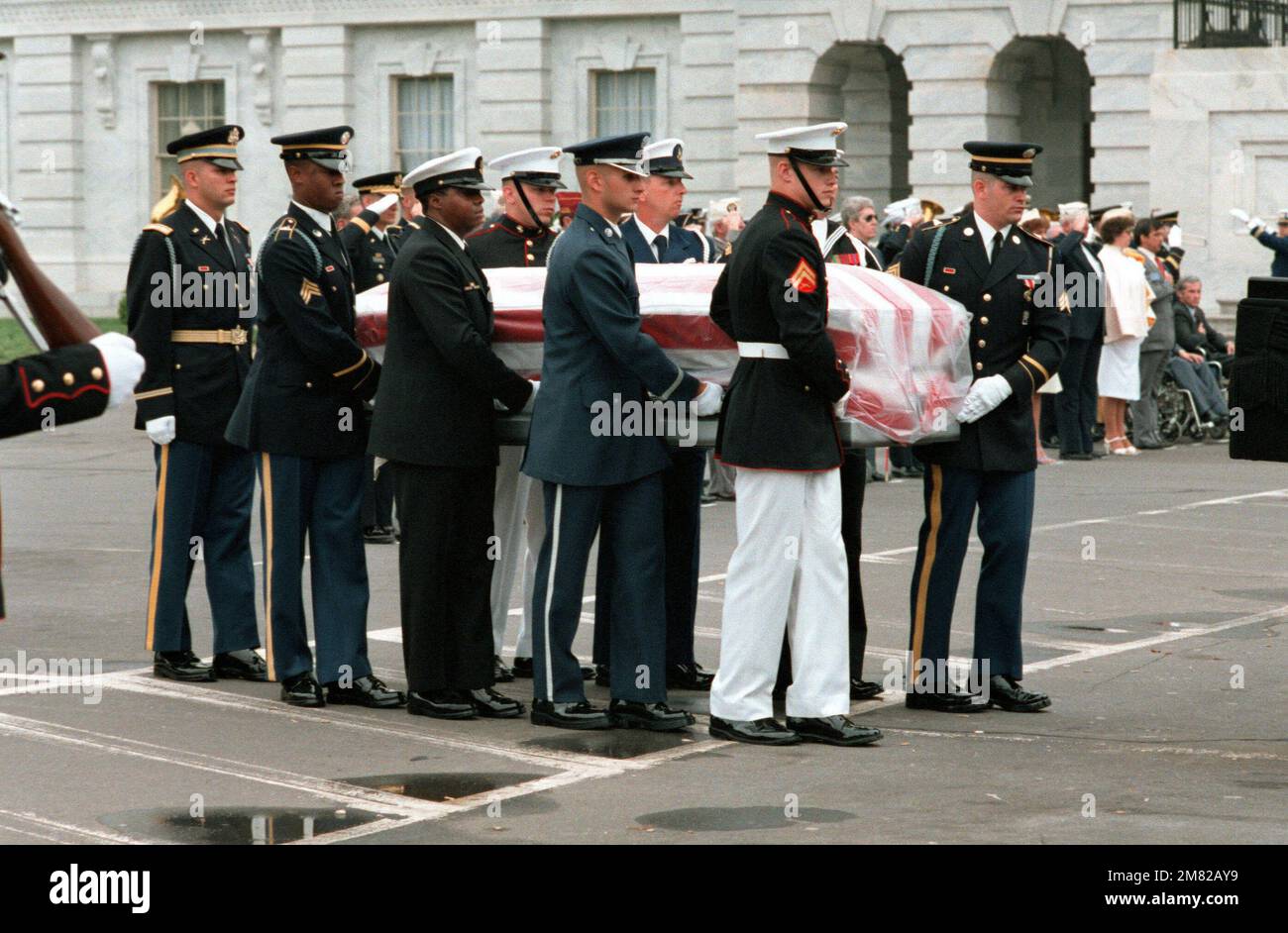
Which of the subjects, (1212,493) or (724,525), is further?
(1212,493)

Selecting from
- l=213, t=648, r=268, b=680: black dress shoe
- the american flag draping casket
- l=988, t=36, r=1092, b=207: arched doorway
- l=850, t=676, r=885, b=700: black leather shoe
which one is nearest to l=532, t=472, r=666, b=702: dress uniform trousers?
the american flag draping casket

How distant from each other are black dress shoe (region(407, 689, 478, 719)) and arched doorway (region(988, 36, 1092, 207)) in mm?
26558

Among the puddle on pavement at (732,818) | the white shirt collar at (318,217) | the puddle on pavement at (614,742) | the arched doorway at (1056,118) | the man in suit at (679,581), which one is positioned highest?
the arched doorway at (1056,118)

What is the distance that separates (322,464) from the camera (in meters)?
8.62

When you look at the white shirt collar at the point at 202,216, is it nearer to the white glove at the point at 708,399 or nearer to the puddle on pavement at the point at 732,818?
the white glove at the point at 708,399

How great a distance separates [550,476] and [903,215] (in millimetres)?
11589

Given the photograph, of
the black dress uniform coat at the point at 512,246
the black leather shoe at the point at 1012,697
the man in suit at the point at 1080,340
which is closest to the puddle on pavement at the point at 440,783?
the black leather shoe at the point at 1012,697

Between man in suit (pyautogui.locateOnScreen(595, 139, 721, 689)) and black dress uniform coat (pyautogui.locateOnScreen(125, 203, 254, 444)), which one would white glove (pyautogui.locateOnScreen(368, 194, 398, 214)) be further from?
man in suit (pyautogui.locateOnScreen(595, 139, 721, 689))

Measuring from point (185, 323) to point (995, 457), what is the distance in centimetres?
338

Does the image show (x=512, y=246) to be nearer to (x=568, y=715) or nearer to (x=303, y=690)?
(x=303, y=690)

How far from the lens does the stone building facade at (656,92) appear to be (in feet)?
89.6

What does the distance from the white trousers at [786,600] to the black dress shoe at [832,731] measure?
26 mm
